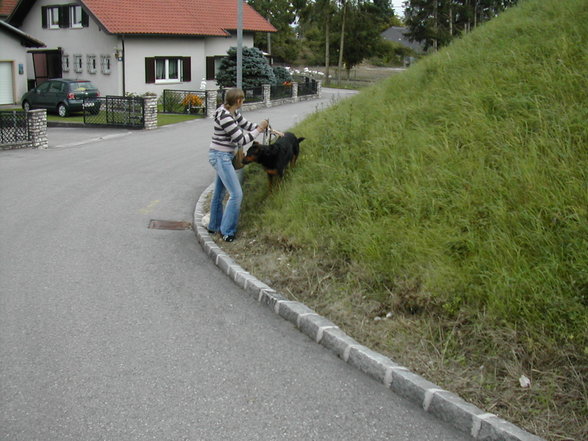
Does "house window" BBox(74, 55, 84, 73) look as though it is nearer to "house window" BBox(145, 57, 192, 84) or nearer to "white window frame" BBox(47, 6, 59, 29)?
"white window frame" BBox(47, 6, 59, 29)

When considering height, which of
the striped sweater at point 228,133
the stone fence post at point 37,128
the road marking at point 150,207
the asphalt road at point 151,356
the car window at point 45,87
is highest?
the car window at point 45,87

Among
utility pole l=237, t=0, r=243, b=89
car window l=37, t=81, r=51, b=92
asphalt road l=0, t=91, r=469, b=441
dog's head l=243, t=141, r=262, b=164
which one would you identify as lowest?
asphalt road l=0, t=91, r=469, b=441

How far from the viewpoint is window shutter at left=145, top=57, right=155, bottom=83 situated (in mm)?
36062

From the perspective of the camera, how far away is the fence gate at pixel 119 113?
83.4ft

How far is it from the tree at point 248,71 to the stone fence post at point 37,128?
18138mm

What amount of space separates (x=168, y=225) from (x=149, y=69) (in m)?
27.7

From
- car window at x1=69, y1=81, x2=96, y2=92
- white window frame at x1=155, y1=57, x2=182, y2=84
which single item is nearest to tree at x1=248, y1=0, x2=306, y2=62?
white window frame at x1=155, y1=57, x2=182, y2=84

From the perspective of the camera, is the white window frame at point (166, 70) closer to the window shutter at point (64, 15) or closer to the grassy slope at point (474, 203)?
the window shutter at point (64, 15)

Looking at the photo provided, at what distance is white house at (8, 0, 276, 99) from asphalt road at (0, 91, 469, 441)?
26256 mm

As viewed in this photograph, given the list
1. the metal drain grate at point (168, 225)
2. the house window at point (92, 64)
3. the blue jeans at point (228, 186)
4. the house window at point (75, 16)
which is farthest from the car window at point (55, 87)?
the blue jeans at point (228, 186)

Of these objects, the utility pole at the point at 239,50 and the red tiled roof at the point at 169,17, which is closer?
the utility pole at the point at 239,50

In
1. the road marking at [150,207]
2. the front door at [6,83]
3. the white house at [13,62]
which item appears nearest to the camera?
the road marking at [150,207]

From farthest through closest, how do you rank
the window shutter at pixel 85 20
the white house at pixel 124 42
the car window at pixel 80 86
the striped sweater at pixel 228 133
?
the window shutter at pixel 85 20 → the white house at pixel 124 42 → the car window at pixel 80 86 → the striped sweater at pixel 228 133

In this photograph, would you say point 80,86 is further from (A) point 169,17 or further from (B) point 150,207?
(B) point 150,207
